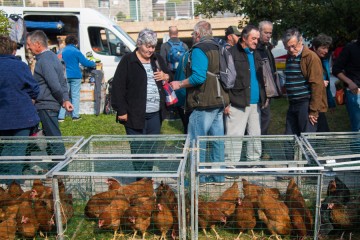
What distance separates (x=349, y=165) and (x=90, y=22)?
10377 mm

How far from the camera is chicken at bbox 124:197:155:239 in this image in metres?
4.35

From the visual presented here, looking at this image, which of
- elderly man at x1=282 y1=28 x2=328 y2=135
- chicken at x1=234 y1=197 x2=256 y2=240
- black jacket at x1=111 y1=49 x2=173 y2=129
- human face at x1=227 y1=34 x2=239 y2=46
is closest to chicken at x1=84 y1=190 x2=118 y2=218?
chicken at x1=234 y1=197 x2=256 y2=240

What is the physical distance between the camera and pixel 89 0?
26.4 metres

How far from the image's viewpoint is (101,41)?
13555 mm

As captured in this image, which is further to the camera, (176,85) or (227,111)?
(227,111)

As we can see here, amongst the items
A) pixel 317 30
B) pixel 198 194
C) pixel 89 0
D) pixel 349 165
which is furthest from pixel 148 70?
pixel 89 0

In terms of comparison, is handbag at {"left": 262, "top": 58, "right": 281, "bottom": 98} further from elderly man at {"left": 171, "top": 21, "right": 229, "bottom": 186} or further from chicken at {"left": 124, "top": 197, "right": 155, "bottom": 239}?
chicken at {"left": 124, "top": 197, "right": 155, "bottom": 239}

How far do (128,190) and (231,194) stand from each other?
976mm

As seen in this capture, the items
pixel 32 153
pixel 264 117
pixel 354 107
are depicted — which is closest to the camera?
pixel 32 153

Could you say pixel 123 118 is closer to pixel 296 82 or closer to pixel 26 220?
pixel 26 220

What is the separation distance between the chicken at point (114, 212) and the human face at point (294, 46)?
301cm

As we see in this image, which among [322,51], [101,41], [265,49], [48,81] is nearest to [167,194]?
[48,81]

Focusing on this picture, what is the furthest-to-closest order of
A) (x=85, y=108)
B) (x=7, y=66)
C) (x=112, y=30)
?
(x=112, y=30) < (x=85, y=108) < (x=7, y=66)

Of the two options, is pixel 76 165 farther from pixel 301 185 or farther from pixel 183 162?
pixel 301 185
